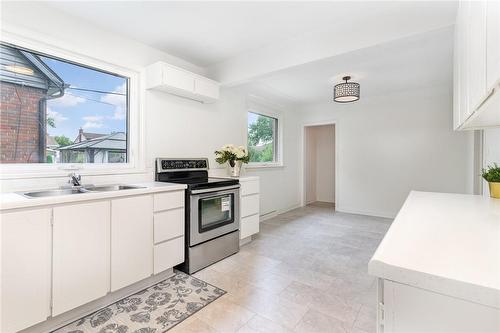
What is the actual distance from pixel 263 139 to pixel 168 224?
300 centimetres

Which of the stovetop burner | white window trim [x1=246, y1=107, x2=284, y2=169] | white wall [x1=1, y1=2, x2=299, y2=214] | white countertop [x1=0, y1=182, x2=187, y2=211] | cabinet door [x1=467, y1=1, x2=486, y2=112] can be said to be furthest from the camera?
white window trim [x1=246, y1=107, x2=284, y2=169]

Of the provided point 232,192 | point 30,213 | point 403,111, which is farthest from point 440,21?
point 30,213

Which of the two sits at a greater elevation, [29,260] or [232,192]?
[232,192]

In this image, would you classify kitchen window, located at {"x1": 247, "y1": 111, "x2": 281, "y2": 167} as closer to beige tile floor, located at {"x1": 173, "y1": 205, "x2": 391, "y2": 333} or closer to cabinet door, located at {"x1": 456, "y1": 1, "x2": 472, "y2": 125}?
beige tile floor, located at {"x1": 173, "y1": 205, "x2": 391, "y2": 333}

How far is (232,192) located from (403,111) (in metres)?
3.83

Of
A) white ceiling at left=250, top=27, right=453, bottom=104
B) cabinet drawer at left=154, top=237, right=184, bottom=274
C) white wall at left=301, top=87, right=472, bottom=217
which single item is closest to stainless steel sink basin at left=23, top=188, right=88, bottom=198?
cabinet drawer at left=154, top=237, right=184, bottom=274

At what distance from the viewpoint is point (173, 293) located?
6.99ft

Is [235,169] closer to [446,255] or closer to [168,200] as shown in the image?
[168,200]

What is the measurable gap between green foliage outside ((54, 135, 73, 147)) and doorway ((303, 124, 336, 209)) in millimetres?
5101

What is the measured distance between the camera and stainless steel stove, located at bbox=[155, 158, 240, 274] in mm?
2514

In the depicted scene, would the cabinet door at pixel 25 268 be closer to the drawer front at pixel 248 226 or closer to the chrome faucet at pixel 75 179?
the chrome faucet at pixel 75 179

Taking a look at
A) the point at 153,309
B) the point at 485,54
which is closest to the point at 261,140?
the point at 153,309

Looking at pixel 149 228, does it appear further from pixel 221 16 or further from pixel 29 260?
pixel 221 16

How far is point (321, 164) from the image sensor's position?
6637 mm
